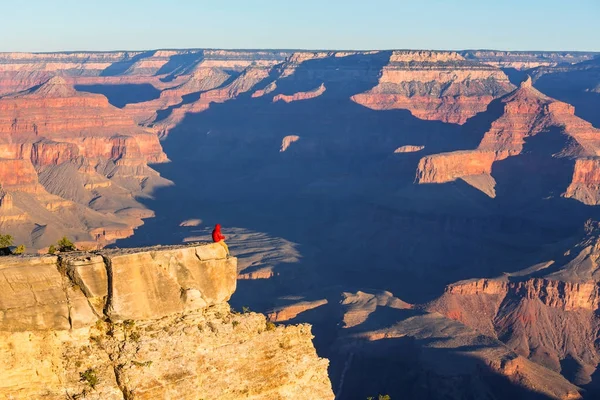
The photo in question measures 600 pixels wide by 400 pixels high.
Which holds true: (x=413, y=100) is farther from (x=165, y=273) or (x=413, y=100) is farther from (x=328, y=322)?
(x=165, y=273)

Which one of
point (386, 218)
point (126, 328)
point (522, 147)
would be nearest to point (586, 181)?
point (522, 147)

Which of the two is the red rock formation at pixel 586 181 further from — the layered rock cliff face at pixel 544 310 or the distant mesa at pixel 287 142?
the distant mesa at pixel 287 142

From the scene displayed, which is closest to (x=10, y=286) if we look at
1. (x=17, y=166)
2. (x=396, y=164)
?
(x=17, y=166)

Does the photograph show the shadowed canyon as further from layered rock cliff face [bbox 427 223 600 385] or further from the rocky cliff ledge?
the rocky cliff ledge

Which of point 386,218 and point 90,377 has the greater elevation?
point 90,377

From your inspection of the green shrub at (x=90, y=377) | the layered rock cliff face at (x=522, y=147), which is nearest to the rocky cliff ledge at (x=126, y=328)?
the green shrub at (x=90, y=377)

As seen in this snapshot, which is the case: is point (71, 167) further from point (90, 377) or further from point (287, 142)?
point (90, 377)

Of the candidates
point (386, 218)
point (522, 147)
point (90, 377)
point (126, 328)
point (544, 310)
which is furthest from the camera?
point (522, 147)

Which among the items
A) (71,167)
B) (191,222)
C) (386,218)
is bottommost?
(191,222)
